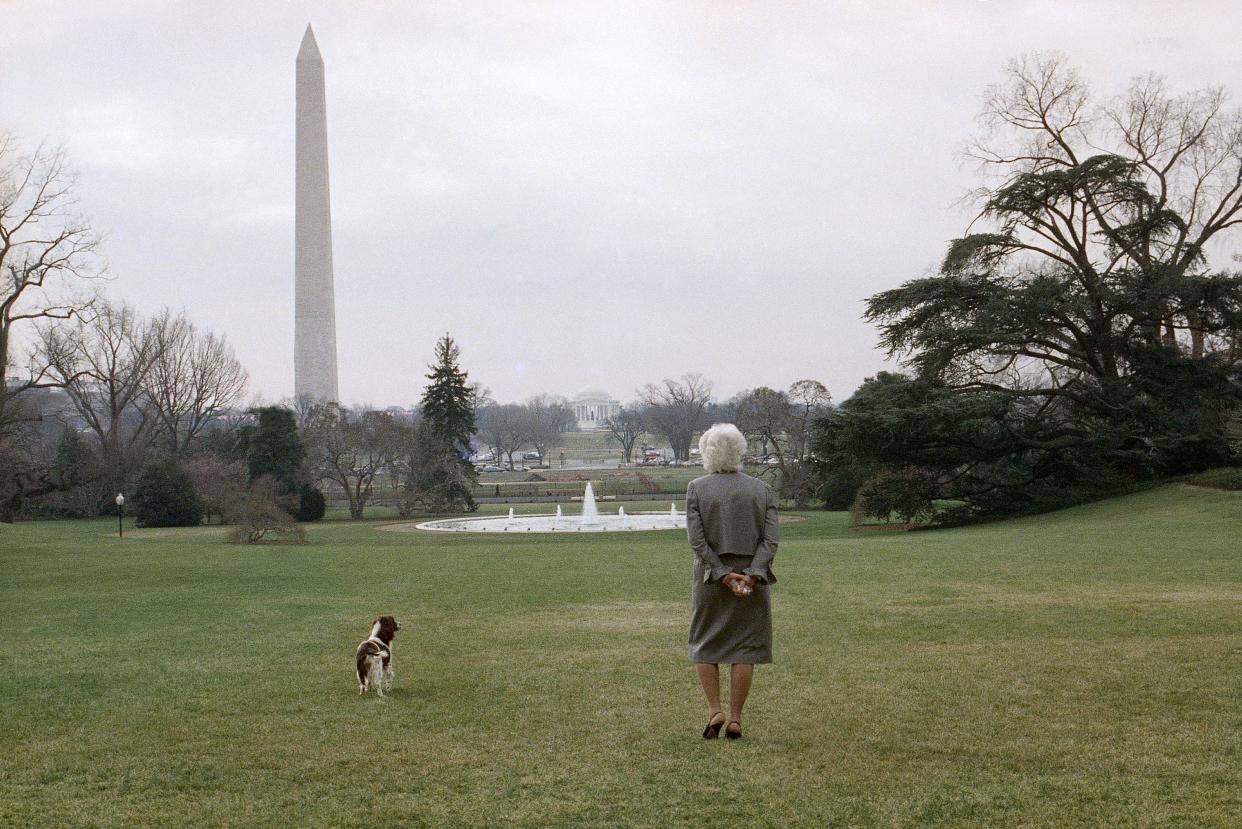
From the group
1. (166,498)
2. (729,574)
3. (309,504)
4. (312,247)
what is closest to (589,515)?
(309,504)

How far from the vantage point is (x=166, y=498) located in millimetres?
50906

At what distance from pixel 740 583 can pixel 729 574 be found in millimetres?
84

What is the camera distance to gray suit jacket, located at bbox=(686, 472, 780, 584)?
6.49m

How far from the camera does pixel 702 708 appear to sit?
297 inches

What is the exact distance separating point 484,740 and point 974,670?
404cm

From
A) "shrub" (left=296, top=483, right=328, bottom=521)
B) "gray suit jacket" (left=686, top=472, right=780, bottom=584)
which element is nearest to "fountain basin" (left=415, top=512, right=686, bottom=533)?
"shrub" (left=296, top=483, right=328, bottom=521)

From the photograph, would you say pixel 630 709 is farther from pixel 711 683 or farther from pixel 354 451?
pixel 354 451

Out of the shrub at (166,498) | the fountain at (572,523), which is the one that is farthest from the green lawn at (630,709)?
the shrub at (166,498)

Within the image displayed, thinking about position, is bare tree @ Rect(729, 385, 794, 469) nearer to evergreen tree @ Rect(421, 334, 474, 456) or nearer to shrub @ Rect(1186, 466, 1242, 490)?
evergreen tree @ Rect(421, 334, 474, 456)

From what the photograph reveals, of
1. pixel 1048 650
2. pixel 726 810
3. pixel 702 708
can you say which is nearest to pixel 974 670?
pixel 1048 650

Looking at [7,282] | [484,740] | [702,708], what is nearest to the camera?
[484,740]

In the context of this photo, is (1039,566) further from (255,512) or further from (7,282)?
(7,282)

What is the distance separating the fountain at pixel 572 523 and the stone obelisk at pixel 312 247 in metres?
29.6

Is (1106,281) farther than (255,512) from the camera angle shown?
No
